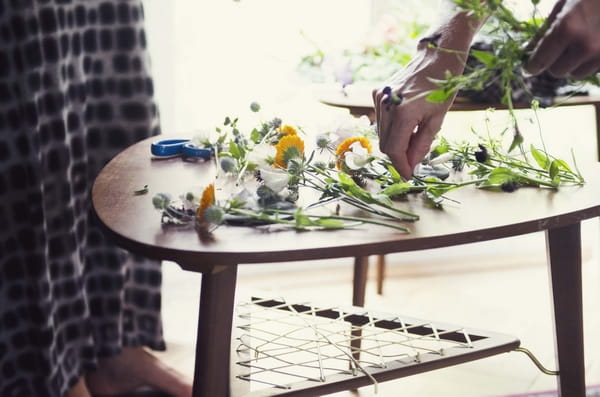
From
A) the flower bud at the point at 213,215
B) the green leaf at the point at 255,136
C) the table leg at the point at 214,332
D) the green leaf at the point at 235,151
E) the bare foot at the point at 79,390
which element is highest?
the green leaf at the point at 255,136

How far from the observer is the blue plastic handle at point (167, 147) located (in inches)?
48.5

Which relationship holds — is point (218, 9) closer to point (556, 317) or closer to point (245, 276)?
point (245, 276)

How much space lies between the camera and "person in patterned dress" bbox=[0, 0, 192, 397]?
4.70 ft

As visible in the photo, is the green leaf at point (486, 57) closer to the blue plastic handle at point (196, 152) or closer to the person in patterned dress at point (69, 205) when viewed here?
the blue plastic handle at point (196, 152)

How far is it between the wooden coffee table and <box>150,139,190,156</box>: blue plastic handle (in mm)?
92

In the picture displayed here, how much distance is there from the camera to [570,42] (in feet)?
2.35

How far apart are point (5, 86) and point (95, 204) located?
57 centimetres

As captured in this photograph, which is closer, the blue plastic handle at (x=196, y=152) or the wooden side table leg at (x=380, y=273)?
the blue plastic handle at (x=196, y=152)

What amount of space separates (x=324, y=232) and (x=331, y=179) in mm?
146

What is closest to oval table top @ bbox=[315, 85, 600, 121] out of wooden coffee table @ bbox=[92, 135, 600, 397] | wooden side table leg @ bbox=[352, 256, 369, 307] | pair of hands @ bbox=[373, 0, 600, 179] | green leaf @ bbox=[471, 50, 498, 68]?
wooden side table leg @ bbox=[352, 256, 369, 307]

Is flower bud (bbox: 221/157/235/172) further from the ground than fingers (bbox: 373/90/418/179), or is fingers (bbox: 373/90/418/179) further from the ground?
fingers (bbox: 373/90/418/179)

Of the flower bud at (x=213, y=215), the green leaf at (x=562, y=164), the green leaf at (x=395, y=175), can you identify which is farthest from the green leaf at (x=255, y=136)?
the green leaf at (x=562, y=164)

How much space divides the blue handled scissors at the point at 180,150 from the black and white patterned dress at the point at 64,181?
1.09ft

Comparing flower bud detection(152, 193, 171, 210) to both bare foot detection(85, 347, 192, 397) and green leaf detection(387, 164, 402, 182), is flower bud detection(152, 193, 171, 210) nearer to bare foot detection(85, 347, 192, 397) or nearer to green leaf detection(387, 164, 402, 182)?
green leaf detection(387, 164, 402, 182)
